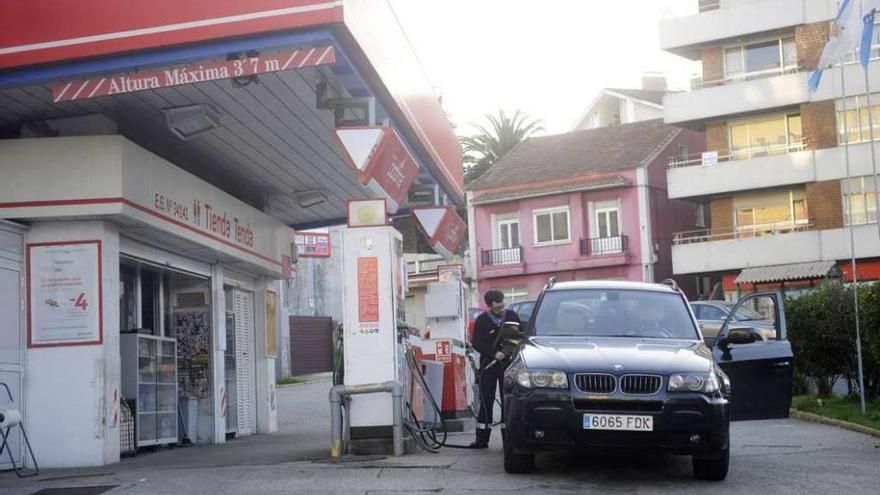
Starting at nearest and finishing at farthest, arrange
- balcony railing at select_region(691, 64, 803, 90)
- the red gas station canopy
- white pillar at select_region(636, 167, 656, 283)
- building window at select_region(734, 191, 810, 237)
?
the red gas station canopy, building window at select_region(734, 191, 810, 237), balcony railing at select_region(691, 64, 803, 90), white pillar at select_region(636, 167, 656, 283)

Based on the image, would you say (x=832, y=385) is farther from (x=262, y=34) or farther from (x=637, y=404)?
(x=262, y=34)

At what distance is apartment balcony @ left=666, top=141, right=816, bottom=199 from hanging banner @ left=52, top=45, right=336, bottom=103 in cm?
3592

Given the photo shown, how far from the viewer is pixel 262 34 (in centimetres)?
1076

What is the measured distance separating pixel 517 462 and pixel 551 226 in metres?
42.5

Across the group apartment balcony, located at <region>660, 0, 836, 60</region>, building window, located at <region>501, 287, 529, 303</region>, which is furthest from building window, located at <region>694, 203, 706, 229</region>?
apartment balcony, located at <region>660, 0, 836, 60</region>

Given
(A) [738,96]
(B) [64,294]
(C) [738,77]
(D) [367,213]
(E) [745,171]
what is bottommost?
(B) [64,294]

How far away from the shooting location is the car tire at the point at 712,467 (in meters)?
10.4

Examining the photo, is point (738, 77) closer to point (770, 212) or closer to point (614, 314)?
point (770, 212)

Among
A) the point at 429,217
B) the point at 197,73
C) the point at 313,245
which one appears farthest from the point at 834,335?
the point at 313,245

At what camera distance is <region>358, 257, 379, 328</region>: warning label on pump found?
1295 cm

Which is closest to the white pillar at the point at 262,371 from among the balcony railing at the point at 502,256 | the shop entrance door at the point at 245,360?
the shop entrance door at the point at 245,360

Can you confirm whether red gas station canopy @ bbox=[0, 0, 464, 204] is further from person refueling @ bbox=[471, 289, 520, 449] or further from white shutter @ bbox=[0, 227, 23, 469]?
person refueling @ bbox=[471, 289, 520, 449]

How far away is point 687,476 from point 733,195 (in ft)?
121

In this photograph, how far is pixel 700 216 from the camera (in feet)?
175
